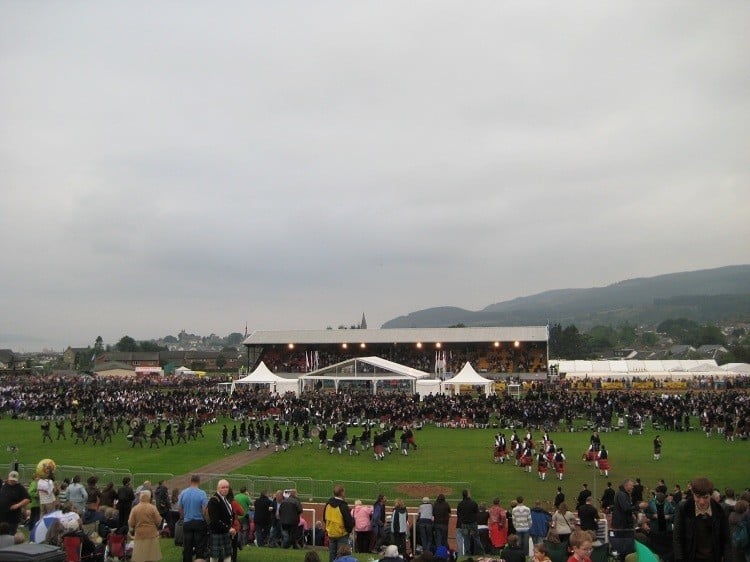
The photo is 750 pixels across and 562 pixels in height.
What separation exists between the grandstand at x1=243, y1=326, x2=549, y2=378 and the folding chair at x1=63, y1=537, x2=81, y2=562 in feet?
173

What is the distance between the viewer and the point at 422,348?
6731 cm

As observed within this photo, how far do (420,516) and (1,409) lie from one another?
4021 centimetres

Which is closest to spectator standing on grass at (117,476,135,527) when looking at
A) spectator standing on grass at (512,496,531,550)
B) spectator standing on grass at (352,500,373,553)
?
spectator standing on grass at (352,500,373,553)

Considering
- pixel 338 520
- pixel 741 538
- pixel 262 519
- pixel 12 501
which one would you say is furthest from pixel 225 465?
pixel 741 538

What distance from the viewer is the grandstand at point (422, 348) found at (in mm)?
62844

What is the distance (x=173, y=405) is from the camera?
38562 mm

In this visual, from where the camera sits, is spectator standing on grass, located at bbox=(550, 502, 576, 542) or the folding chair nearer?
the folding chair

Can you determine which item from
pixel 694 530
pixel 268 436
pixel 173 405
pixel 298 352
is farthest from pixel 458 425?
pixel 298 352

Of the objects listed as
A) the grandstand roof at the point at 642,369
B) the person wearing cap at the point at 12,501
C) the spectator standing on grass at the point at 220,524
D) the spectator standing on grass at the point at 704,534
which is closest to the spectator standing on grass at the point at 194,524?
the spectator standing on grass at the point at 220,524

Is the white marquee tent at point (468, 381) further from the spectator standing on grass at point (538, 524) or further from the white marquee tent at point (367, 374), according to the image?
the spectator standing on grass at point (538, 524)

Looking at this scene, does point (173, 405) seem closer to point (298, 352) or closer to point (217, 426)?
point (217, 426)

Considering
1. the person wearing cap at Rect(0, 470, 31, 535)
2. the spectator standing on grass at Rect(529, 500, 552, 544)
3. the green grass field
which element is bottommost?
the green grass field

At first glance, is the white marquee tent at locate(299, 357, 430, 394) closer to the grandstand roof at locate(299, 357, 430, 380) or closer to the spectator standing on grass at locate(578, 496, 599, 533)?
the grandstand roof at locate(299, 357, 430, 380)

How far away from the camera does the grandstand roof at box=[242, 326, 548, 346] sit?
202 ft
